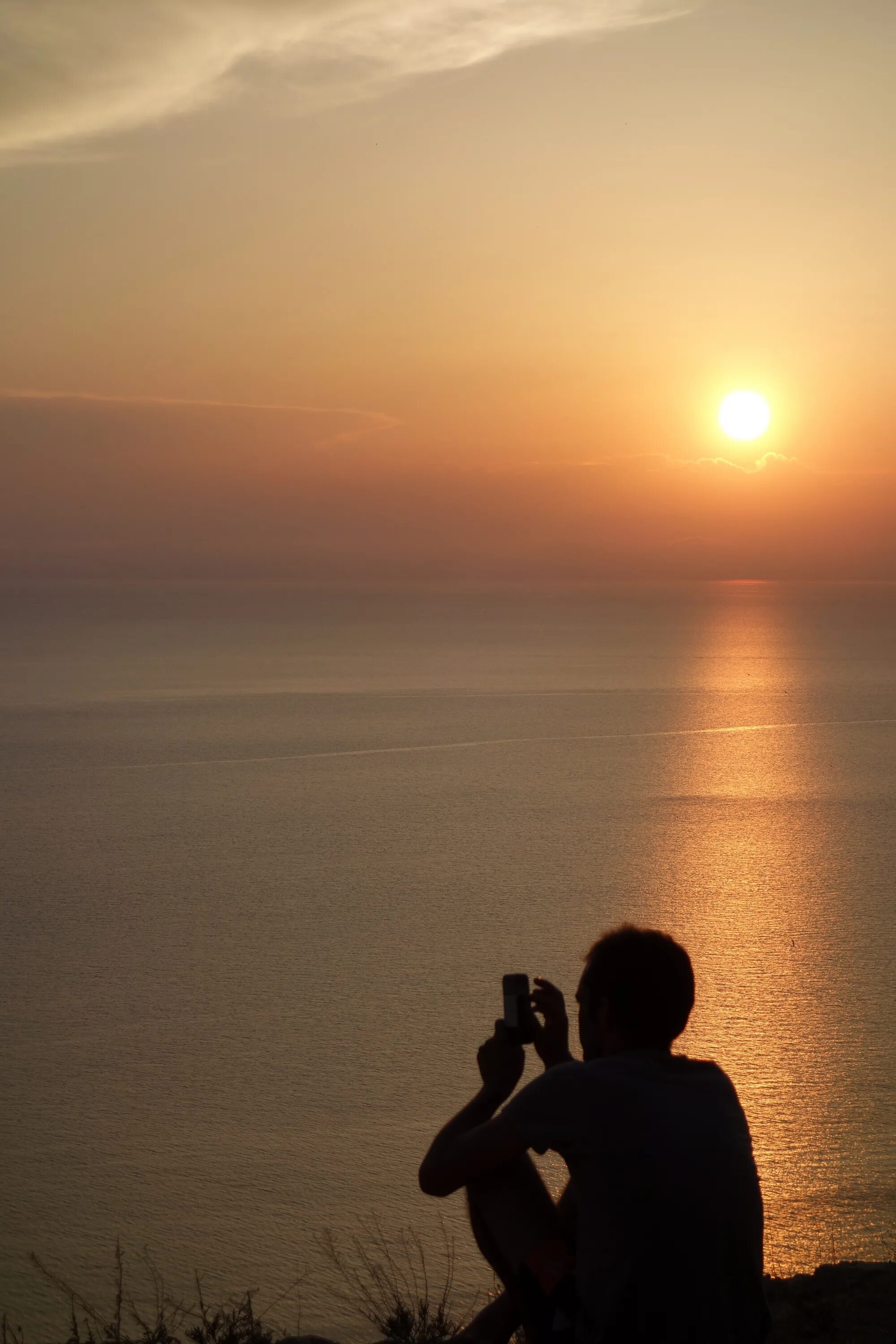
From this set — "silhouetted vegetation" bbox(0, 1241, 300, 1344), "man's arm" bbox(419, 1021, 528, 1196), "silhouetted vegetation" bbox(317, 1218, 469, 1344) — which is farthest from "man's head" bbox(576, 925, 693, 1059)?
"silhouetted vegetation" bbox(0, 1241, 300, 1344)

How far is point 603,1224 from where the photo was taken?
300cm

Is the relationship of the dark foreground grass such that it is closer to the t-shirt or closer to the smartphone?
the t-shirt

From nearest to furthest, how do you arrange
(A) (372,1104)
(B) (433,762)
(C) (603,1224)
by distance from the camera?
(C) (603,1224) → (A) (372,1104) → (B) (433,762)

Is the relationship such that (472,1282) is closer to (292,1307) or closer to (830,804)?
(292,1307)

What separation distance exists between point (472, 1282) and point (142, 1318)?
2.46 metres

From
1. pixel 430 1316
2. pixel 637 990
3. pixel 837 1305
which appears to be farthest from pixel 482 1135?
pixel 837 1305

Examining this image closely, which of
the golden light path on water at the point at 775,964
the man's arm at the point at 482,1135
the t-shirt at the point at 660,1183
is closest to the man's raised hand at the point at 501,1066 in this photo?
the man's arm at the point at 482,1135

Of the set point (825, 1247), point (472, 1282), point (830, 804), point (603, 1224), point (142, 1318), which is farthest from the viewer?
point (830, 804)

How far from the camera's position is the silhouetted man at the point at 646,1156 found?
9.52ft

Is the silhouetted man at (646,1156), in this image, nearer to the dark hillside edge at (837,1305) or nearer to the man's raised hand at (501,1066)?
the man's raised hand at (501,1066)

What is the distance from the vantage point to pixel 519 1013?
3.27 meters

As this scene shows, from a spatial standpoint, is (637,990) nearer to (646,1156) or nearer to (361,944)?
(646,1156)

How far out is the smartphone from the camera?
3.26m

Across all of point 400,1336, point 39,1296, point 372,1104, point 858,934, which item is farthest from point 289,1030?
point 400,1336
